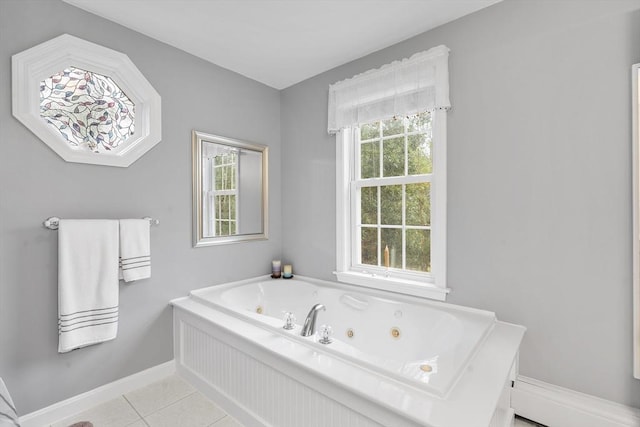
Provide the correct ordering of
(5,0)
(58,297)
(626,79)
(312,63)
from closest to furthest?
(626,79), (5,0), (58,297), (312,63)

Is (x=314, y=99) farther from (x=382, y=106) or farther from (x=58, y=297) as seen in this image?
(x=58, y=297)

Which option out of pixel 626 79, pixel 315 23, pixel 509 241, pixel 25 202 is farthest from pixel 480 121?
pixel 25 202

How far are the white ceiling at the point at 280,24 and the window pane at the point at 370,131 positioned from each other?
570mm

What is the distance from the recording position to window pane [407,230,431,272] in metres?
2.23

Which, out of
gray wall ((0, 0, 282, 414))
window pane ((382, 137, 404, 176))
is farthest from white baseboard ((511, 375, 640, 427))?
gray wall ((0, 0, 282, 414))

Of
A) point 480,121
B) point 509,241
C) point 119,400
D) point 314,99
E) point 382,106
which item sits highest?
point 314,99

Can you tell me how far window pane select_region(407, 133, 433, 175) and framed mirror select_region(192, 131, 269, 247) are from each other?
1409 millimetres

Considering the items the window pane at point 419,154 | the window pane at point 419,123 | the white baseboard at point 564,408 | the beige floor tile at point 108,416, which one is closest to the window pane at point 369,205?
the window pane at point 419,154

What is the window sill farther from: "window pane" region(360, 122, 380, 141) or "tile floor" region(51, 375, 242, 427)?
"tile floor" region(51, 375, 242, 427)

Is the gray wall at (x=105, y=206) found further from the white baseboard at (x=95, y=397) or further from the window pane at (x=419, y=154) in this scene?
the window pane at (x=419, y=154)

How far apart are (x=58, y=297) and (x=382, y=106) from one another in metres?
2.47

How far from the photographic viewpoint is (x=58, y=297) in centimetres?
173

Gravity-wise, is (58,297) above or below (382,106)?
below

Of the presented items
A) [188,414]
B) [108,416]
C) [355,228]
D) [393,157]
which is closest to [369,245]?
[355,228]
